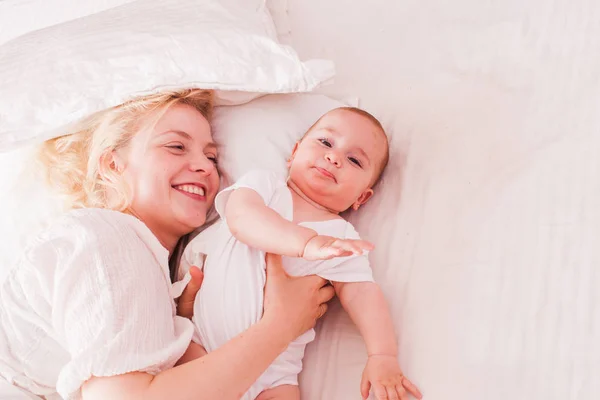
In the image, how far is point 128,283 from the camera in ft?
3.25

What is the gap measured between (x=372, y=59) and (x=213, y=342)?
79 cm

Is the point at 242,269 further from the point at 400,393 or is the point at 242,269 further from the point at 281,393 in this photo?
the point at 400,393

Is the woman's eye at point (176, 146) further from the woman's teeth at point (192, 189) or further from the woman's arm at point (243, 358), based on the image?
the woman's arm at point (243, 358)

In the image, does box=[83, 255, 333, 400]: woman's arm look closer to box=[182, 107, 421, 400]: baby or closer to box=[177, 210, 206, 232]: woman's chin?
box=[182, 107, 421, 400]: baby

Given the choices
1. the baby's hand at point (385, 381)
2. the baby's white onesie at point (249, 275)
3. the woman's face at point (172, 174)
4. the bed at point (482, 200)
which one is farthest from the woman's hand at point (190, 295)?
the baby's hand at point (385, 381)

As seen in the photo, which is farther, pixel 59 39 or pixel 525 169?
pixel 59 39

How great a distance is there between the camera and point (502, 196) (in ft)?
3.78

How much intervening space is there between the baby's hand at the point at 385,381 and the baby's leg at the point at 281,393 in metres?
0.12

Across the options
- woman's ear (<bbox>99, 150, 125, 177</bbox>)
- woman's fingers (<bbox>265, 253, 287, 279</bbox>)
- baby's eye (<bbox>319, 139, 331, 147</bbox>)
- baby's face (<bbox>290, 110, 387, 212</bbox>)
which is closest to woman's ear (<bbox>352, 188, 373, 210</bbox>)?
baby's face (<bbox>290, 110, 387, 212</bbox>)

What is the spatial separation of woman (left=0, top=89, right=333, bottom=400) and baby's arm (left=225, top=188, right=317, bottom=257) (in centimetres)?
7

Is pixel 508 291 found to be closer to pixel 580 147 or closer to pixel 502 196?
pixel 502 196

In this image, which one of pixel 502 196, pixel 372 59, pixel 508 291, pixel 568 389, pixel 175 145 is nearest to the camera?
pixel 568 389

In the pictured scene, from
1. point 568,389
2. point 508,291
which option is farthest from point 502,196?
point 568,389

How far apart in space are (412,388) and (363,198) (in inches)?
16.4
